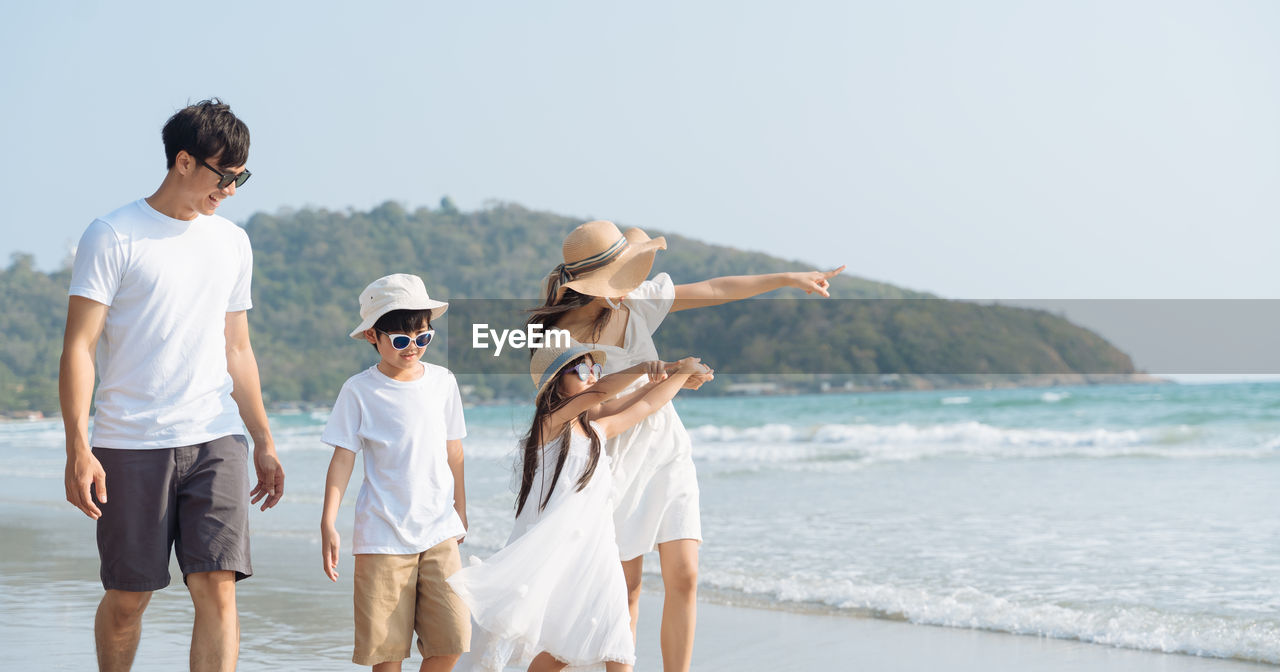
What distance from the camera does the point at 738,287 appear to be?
3.09 meters

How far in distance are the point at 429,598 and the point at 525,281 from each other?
46.2 m

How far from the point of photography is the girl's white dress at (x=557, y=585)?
275cm

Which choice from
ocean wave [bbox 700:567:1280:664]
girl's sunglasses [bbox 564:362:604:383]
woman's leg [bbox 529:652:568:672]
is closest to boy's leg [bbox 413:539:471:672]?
woman's leg [bbox 529:652:568:672]

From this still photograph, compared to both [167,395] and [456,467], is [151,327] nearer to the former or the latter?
[167,395]

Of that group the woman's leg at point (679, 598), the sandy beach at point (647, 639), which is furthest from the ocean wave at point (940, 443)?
the woman's leg at point (679, 598)

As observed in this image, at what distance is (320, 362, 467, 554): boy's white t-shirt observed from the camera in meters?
2.82

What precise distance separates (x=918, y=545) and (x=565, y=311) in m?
4.93

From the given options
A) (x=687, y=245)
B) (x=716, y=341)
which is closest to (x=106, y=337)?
(x=716, y=341)

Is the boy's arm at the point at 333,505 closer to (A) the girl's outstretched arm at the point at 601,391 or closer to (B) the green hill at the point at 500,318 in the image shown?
(A) the girl's outstretched arm at the point at 601,391

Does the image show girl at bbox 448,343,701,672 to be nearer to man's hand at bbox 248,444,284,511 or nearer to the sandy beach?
man's hand at bbox 248,444,284,511

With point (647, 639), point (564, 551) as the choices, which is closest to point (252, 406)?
point (564, 551)

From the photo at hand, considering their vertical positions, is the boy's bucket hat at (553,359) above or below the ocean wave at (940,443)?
above

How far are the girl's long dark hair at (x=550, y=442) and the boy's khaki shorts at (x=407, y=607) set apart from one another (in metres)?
0.29

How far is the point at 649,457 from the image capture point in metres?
3.08
